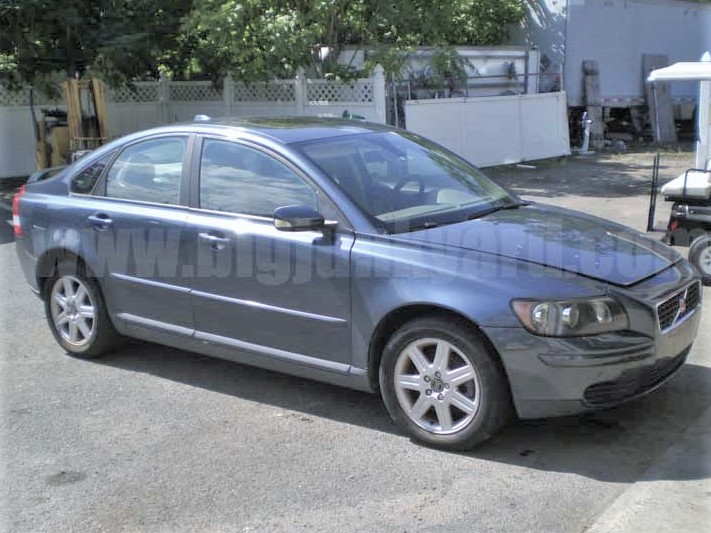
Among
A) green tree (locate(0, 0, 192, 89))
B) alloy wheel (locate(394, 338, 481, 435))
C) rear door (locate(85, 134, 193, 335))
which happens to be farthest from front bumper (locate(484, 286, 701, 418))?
green tree (locate(0, 0, 192, 89))

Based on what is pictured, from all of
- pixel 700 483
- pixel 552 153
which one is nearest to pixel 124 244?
pixel 700 483

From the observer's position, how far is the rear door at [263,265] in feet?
14.3

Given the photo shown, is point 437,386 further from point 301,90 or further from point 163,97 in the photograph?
point 163,97

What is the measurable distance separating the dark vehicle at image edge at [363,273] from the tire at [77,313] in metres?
0.01

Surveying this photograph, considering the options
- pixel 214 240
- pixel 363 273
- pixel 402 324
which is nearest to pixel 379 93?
pixel 214 240

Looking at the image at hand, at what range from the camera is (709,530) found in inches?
129

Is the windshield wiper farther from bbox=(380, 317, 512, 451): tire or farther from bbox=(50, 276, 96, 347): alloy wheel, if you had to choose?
bbox=(50, 276, 96, 347): alloy wheel

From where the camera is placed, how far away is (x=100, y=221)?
5.29 metres

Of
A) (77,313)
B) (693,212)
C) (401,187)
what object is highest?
(401,187)

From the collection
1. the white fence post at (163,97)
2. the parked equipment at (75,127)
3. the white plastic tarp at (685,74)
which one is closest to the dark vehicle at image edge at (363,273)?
the white plastic tarp at (685,74)

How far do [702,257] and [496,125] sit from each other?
31.5ft

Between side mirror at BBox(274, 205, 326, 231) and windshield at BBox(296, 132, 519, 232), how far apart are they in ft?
0.85

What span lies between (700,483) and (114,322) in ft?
11.8

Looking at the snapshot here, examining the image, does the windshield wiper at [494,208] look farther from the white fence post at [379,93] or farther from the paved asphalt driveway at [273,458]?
the white fence post at [379,93]
